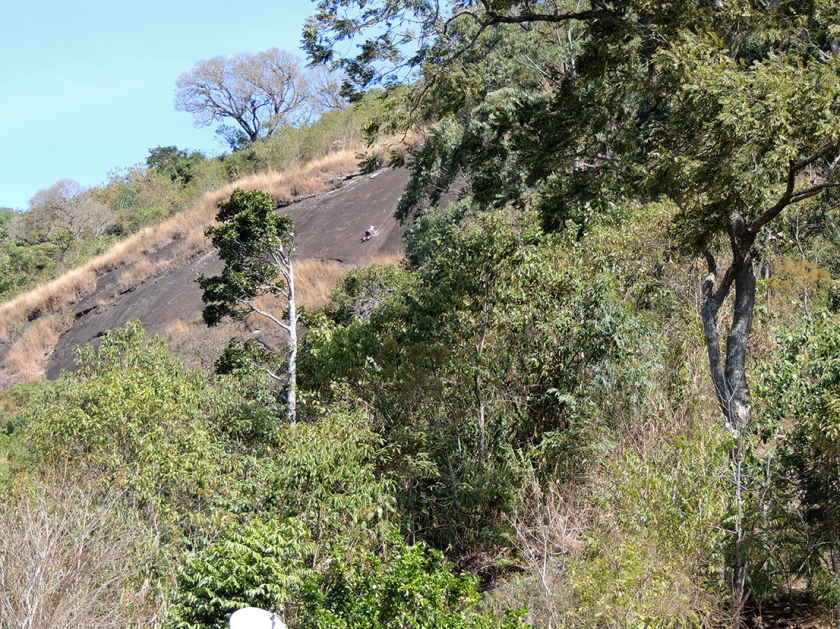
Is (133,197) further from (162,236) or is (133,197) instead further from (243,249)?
(243,249)

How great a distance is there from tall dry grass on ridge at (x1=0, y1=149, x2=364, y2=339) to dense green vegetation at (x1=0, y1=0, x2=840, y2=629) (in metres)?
22.3

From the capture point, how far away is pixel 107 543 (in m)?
7.74

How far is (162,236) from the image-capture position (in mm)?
37812

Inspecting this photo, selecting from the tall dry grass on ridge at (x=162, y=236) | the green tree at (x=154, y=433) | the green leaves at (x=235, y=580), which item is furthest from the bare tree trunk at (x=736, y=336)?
the tall dry grass on ridge at (x=162, y=236)

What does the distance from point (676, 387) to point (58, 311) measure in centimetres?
3523

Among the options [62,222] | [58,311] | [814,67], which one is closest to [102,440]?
[814,67]

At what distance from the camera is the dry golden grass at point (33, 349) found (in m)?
33.2

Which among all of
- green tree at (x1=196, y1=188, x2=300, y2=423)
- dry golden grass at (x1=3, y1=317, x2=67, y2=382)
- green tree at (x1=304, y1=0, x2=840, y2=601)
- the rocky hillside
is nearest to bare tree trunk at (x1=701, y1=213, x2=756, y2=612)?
green tree at (x1=304, y1=0, x2=840, y2=601)

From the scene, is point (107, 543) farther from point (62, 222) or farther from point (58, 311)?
point (62, 222)

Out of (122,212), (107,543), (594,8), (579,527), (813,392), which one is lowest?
(579,527)

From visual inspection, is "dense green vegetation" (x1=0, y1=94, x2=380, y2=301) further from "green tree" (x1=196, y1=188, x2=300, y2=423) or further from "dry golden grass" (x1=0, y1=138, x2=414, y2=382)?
"green tree" (x1=196, y1=188, x2=300, y2=423)

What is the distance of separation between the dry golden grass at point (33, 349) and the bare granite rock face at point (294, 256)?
82 centimetres

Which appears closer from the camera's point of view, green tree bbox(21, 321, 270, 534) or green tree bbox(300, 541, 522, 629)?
green tree bbox(300, 541, 522, 629)

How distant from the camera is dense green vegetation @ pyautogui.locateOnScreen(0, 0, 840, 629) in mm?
6148
